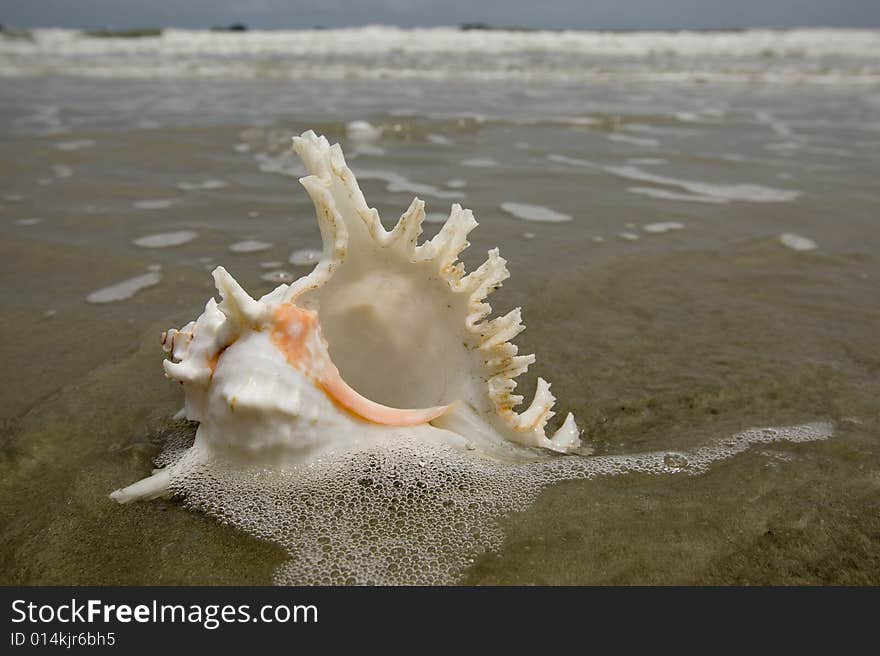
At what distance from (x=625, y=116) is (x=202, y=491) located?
7.68 metres

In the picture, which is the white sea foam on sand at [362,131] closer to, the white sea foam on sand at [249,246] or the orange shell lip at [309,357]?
the white sea foam on sand at [249,246]

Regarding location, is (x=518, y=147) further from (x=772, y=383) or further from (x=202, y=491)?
(x=202, y=491)

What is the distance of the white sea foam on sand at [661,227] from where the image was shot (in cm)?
418

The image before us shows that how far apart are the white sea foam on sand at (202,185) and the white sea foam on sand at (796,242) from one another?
148 inches

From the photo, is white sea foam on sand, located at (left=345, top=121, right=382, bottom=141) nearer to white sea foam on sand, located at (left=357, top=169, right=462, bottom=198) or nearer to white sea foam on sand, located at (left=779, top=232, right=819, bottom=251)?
white sea foam on sand, located at (left=357, top=169, right=462, bottom=198)

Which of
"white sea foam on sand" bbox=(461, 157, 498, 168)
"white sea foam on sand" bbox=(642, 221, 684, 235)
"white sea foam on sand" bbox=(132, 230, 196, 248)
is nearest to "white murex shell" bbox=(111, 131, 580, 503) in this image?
"white sea foam on sand" bbox=(132, 230, 196, 248)

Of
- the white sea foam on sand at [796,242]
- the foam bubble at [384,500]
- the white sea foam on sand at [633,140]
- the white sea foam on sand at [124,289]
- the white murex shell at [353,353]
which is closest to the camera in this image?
the foam bubble at [384,500]

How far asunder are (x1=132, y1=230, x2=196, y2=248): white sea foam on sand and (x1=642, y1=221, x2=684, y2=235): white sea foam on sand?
2729 millimetres

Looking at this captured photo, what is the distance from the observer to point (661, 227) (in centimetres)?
425

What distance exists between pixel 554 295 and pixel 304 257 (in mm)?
1356

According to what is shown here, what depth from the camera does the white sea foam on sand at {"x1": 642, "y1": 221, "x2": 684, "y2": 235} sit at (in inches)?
165

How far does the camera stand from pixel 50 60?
16391 mm

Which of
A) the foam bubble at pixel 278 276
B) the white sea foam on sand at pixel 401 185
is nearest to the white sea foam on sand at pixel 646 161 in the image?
the white sea foam on sand at pixel 401 185
